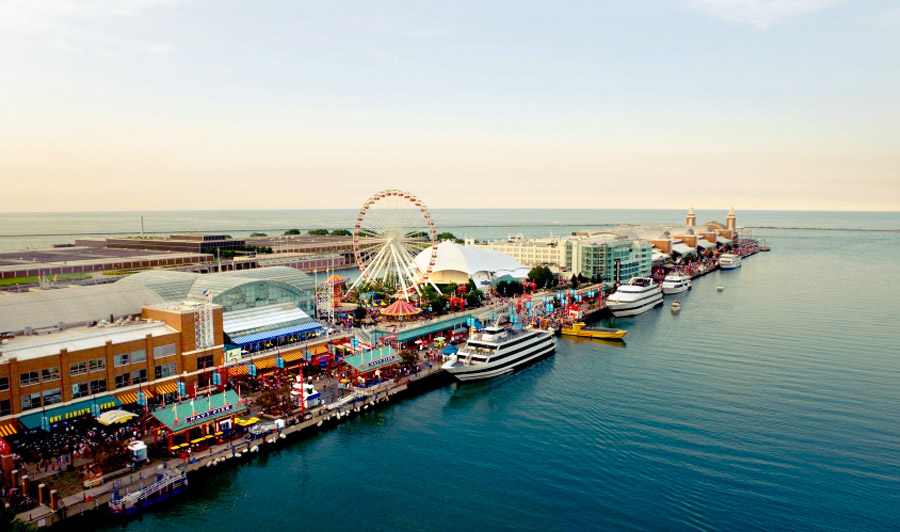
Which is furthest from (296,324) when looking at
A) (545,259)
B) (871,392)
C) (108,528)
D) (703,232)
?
(703,232)

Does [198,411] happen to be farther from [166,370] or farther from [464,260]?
[464,260]

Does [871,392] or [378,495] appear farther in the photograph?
[871,392]

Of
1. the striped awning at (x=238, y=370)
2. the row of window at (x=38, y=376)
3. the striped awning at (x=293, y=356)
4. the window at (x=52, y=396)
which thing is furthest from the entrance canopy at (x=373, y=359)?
the row of window at (x=38, y=376)

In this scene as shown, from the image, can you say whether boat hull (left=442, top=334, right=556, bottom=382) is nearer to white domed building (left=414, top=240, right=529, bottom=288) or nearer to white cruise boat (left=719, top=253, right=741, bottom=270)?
white domed building (left=414, top=240, right=529, bottom=288)

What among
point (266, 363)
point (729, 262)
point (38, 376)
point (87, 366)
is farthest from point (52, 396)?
point (729, 262)

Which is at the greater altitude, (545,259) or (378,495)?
(545,259)

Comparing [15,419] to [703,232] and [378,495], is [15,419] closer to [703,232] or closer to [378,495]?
[378,495]

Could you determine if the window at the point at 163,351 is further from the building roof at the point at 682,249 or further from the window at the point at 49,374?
the building roof at the point at 682,249
